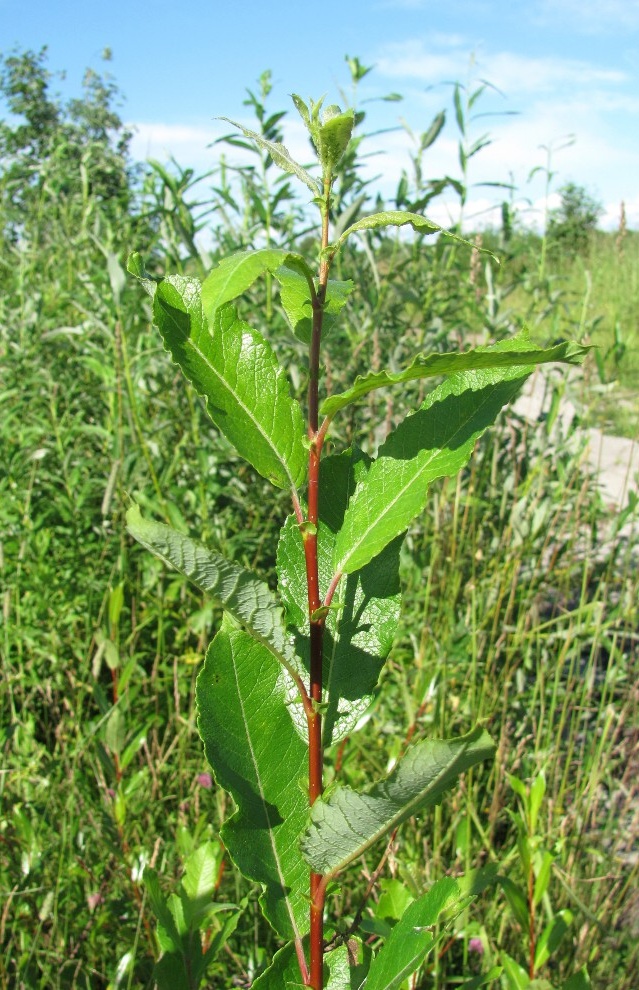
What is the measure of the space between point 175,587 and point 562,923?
4.54 ft

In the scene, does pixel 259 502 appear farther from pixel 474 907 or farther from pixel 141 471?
pixel 474 907

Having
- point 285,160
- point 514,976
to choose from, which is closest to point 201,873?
point 514,976

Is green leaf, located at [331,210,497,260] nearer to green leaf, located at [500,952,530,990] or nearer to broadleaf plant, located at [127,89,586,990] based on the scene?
broadleaf plant, located at [127,89,586,990]

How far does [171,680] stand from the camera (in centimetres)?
237

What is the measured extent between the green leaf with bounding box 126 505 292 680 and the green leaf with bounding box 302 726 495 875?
5.0 inches

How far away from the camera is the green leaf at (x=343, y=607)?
0.75 m

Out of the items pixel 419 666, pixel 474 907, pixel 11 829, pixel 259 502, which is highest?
pixel 259 502

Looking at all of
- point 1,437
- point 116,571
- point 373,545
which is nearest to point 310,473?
point 373,545

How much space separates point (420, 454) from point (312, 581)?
5.4 inches

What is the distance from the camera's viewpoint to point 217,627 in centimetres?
268

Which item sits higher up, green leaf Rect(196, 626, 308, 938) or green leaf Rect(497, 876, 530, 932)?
green leaf Rect(196, 626, 308, 938)

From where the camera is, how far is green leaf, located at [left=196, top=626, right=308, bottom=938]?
2.47ft

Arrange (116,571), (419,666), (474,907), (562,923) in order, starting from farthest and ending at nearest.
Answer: (116,571)
(419,666)
(474,907)
(562,923)

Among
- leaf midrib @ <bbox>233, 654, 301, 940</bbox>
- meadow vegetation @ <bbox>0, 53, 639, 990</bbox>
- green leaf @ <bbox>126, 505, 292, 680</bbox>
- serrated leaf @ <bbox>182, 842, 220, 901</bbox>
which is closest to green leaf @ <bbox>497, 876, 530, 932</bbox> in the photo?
meadow vegetation @ <bbox>0, 53, 639, 990</bbox>
